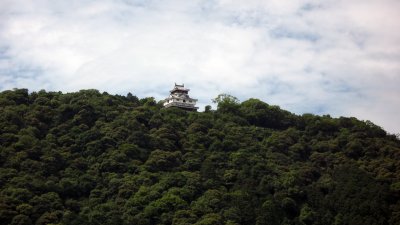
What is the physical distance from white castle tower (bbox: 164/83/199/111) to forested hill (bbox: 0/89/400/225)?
6.28 m

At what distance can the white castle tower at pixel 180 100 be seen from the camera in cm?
7533

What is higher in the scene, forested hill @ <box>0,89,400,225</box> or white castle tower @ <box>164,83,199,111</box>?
white castle tower @ <box>164,83,199,111</box>

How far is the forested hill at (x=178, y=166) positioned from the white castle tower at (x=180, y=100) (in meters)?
6.28

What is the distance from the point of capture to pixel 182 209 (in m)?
49.2

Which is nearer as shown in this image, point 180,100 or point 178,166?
point 178,166

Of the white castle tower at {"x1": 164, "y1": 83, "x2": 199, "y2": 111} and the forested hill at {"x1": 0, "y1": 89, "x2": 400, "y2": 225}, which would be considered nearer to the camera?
the forested hill at {"x1": 0, "y1": 89, "x2": 400, "y2": 225}

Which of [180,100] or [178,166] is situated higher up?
[180,100]

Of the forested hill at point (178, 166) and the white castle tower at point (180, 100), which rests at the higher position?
the white castle tower at point (180, 100)

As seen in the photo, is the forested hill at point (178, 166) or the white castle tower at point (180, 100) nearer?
the forested hill at point (178, 166)

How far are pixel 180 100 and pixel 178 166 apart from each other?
20470mm

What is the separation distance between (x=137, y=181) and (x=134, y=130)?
812cm

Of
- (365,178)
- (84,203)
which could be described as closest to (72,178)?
(84,203)

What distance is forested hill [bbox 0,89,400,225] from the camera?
49.0 metres

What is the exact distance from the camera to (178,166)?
186 ft
